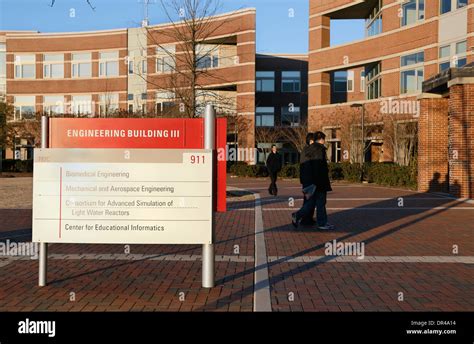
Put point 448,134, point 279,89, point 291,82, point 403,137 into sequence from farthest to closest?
1. point 291,82
2. point 279,89
3. point 403,137
4. point 448,134

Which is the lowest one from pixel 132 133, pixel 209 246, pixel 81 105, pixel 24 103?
pixel 209 246

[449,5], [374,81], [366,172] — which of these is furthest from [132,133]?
[374,81]

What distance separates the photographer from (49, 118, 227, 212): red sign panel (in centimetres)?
592

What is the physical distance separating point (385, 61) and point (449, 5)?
5.76m

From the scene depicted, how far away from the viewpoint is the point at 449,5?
30875 mm

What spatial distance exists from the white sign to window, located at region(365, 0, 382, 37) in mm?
34407

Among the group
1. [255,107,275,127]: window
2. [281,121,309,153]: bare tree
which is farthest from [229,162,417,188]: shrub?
[255,107,275,127]: window

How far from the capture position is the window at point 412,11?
109 ft

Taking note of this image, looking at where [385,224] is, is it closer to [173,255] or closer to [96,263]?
[173,255]

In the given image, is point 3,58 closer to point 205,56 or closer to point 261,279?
point 205,56
